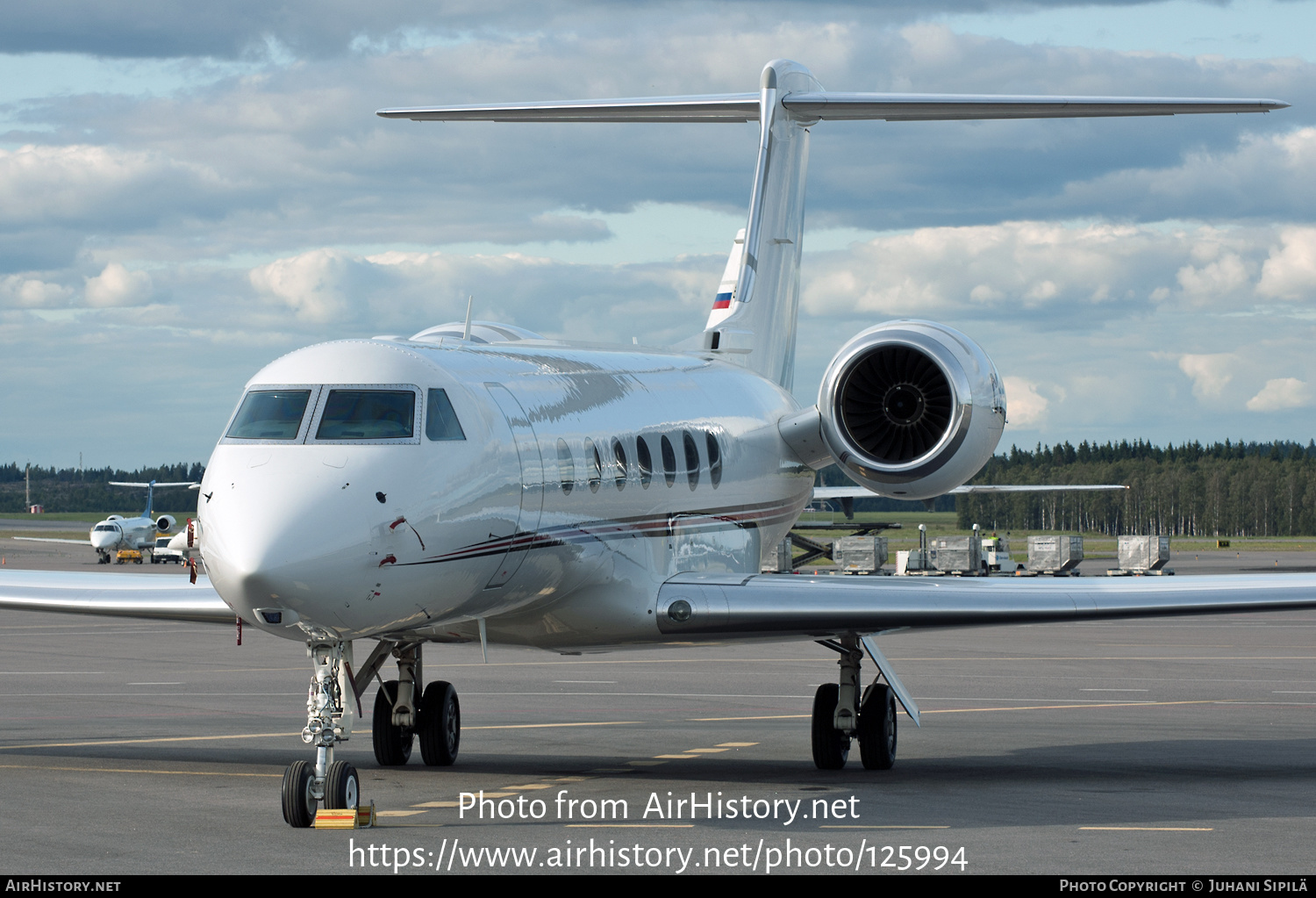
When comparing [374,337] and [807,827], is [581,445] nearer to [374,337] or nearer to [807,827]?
[374,337]

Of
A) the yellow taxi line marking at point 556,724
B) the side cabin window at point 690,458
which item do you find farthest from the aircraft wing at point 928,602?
the yellow taxi line marking at point 556,724

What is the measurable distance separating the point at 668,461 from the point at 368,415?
480 cm

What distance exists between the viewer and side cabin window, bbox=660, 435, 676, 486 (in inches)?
616

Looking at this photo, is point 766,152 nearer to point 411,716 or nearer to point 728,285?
point 728,285

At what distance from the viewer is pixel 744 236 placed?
2242 centimetres

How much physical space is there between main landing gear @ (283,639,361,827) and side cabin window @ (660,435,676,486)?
16.2 feet

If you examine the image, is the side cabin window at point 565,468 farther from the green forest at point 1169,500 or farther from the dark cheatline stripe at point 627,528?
the green forest at point 1169,500

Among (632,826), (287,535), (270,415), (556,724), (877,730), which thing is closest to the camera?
(287,535)

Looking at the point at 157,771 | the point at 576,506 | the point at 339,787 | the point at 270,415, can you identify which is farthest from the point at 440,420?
the point at 157,771

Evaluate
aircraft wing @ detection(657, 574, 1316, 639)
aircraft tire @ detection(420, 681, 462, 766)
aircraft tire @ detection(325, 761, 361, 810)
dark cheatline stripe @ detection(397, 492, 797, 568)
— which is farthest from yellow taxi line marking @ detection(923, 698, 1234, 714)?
aircraft tire @ detection(325, 761, 361, 810)

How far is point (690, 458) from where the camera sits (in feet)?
53.7

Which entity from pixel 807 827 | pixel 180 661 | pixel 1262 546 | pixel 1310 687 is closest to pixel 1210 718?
pixel 1310 687

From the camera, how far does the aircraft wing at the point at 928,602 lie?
14055mm
